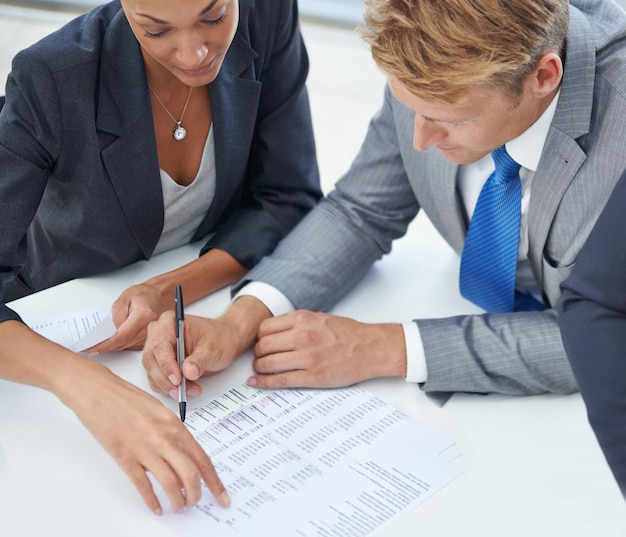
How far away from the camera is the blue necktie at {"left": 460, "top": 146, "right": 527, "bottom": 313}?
1820mm

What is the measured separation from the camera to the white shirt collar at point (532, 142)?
1.72 metres

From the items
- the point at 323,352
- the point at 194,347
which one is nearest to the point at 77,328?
the point at 194,347

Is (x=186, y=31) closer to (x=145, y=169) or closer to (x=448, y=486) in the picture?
(x=145, y=169)

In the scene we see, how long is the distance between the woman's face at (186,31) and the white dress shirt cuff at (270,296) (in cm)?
43

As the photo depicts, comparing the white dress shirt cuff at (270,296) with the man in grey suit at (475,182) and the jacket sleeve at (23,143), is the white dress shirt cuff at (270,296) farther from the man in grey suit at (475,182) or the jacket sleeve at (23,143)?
the jacket sleeve at (23,143)

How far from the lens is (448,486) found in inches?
58.4

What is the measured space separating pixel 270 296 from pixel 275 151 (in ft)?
1.23

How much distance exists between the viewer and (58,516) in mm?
1391

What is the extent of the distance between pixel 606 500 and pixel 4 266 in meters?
1.14

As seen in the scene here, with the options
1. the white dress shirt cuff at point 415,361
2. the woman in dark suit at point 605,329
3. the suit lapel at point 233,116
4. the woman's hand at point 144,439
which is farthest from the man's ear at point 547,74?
the woman's hand at point 144,439

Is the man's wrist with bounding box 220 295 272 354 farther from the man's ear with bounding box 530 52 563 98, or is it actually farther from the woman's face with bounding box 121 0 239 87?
the man's ear with bounding box 530 52 563 98

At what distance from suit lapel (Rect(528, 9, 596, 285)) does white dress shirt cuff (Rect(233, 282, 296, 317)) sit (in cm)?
54

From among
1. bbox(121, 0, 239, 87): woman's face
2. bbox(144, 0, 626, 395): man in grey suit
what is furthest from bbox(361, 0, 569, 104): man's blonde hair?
bbox(121, 0, 239, 87): woman's face

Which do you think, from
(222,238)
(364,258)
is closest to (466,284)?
(364,258)
